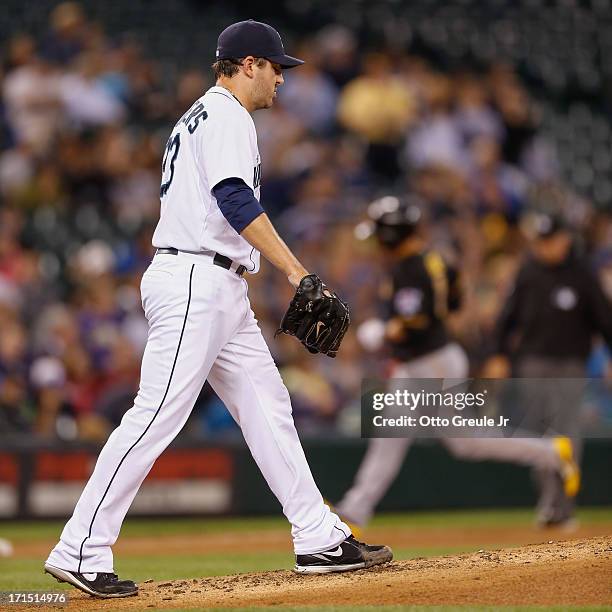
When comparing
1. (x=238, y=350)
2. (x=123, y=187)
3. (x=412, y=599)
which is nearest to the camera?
(x=412, y=599)

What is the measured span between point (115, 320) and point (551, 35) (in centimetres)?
788

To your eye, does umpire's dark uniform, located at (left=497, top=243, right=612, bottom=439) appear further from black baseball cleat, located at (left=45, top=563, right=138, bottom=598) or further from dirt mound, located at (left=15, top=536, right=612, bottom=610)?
black baseball cleat, located at (left=45, top=563, right=138, bottom=598)

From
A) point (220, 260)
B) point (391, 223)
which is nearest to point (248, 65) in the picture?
point (220, 260)

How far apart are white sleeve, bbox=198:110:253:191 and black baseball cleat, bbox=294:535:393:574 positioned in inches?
58.2

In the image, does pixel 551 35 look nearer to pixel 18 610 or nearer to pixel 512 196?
pixel 512 196

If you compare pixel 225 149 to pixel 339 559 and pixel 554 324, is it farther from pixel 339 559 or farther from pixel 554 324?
pixel 554 324

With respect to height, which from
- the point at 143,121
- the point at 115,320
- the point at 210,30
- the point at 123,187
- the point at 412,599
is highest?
the point at 210,30

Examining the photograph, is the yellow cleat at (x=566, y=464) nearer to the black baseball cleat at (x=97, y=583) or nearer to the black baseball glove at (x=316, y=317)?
the black baseball glove at (x=316, y=317)

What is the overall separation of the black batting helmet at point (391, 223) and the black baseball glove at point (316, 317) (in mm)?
3164

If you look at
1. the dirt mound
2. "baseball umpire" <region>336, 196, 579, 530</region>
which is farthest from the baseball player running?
"baseball umpire" <region>336, 196, 579, 530</region>

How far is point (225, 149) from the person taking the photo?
4.60 m

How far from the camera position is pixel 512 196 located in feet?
43.5

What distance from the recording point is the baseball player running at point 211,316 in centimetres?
460

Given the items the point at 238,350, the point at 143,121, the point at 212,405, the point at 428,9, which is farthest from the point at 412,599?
the point at 428,9
